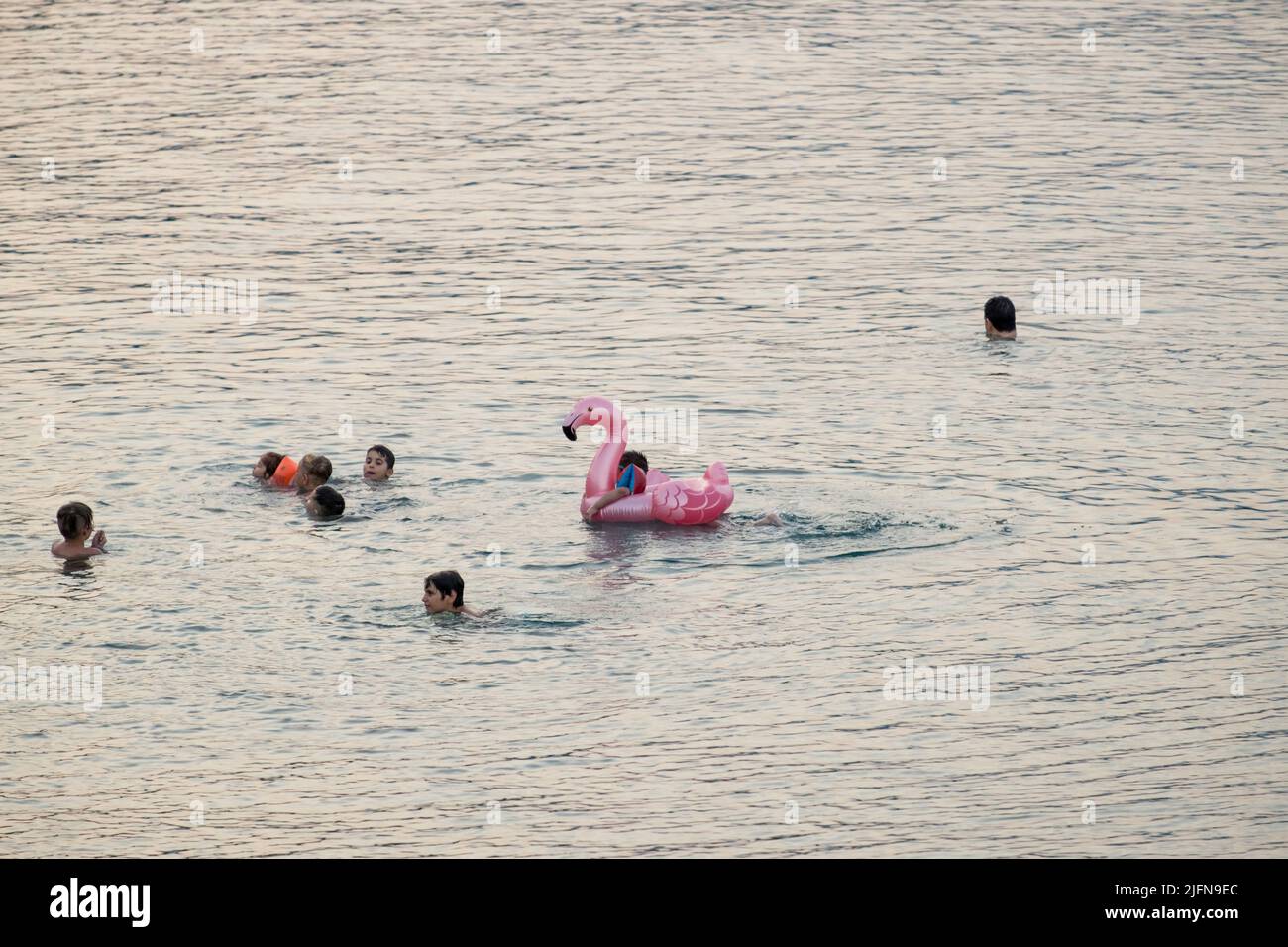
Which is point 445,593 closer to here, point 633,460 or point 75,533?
point 633,460

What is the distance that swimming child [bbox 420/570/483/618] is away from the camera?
17.2 meters

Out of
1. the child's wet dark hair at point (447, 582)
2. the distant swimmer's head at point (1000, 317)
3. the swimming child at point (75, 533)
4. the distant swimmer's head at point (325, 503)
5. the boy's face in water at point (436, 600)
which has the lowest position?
the boy's face in water at point (436, 600)

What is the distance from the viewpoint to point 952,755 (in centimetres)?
1495

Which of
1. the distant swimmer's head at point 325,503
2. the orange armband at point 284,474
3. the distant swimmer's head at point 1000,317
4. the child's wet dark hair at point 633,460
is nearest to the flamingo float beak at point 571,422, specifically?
the child's wet dark hair at point 633,460

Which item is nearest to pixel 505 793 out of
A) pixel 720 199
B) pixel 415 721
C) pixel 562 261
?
pixel 415 721

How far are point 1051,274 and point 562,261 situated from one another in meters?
7.76

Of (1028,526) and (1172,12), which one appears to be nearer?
(1028,526)

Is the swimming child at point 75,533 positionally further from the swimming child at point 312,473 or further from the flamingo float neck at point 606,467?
the flamingo float neck at point 606,467

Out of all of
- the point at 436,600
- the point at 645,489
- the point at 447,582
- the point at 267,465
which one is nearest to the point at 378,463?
the point at 267,465

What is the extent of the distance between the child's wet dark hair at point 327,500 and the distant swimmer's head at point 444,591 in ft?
9.86

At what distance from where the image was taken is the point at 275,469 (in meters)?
21.1

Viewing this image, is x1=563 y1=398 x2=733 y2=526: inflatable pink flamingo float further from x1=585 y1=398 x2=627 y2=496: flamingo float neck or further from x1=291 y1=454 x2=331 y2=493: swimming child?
x1=291 y1=454 x2=331 y2=493: swimming child

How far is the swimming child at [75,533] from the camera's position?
61.7 feet

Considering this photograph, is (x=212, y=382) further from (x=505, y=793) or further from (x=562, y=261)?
(x=505, y=793)
